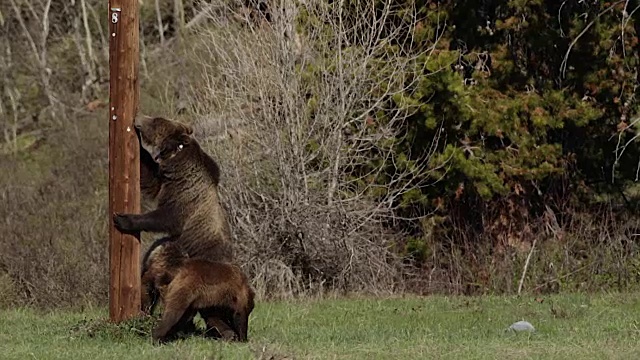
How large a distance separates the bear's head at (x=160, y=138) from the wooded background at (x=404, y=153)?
23.5 feet

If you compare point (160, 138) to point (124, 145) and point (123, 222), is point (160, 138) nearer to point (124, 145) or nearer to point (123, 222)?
point (124, 145)

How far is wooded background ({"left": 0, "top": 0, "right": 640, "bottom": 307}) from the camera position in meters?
19.8

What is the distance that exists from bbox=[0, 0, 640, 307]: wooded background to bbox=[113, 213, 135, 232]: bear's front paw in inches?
282

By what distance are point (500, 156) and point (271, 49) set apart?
214 inches

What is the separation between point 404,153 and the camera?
21.6m

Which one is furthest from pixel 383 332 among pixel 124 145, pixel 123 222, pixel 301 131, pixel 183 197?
pixel 301 131

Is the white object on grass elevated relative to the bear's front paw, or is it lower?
lower

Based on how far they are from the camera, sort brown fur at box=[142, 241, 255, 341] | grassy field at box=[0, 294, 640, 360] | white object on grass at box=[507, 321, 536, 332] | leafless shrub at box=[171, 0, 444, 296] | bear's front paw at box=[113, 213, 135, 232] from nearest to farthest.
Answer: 1. grassy field at box=[0, 294, 640, 360]
2. brown fur at box=[142, 241, 255, 341]
3. bear's front paw at box=[113, 213, 135, 232]
4. white object on grass at box=[507, 321, 536, 332]
5. leafless shrub at box=[171, 0, 444, 296]

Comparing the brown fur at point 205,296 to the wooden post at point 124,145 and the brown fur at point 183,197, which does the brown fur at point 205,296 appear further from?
the wooden post at point 124,145

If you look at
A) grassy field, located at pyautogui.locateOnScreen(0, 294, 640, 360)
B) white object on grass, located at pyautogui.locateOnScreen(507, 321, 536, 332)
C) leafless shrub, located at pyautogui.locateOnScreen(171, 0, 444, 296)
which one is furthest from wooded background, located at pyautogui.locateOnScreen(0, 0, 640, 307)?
white object on grass, located at pyautogui.locateOnScreen(507, 321, 536, 332)

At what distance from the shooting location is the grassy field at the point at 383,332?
1054cm

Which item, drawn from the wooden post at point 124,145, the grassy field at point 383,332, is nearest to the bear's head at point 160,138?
the wooden post at point 124,145

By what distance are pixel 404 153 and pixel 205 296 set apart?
11.2 meters

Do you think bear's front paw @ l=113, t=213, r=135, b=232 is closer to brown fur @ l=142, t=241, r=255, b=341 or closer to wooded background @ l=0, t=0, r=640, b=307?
brown fur @ l=142, t=241, r=255, b=341
